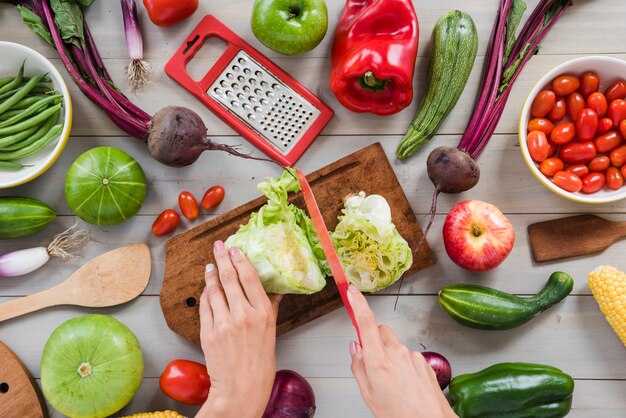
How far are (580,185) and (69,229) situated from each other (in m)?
1.46

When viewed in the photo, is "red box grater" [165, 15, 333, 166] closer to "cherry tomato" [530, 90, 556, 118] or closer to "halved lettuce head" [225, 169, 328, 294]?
"halved lettuce head" [225, 169, 328, 294]

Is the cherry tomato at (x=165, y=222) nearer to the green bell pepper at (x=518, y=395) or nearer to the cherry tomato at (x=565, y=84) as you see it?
the green bell pepper at (x=518, y=395)

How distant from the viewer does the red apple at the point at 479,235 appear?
1.55 m

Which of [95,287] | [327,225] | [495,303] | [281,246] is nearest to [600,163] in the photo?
[495,303]

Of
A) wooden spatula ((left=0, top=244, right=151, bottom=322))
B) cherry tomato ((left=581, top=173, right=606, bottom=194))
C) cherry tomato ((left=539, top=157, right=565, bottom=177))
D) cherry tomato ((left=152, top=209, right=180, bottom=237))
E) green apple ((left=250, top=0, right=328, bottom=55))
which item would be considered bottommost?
wooden spatula ((left=0, top=244, right=151, bottom=322))

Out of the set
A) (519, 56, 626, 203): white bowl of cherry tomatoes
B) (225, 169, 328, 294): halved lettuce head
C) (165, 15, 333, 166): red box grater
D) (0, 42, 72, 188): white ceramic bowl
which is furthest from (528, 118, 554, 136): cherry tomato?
(0, 42, 72, 188): white ceramic bowl

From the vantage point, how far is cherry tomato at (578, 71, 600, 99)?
5.27ft

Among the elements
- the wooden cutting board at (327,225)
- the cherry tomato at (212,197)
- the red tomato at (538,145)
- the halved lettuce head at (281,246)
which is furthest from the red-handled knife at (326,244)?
the red tomato at (538,145)

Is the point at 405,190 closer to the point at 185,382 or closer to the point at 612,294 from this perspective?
the point at 612,294

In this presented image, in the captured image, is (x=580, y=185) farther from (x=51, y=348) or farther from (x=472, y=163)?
(x=51, y=348)

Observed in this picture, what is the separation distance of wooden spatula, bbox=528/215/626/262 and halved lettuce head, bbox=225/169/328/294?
646 millimetres

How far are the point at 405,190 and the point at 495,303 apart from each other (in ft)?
1.34

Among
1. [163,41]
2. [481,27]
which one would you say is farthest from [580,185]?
[163,41]

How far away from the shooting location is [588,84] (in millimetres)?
1610
